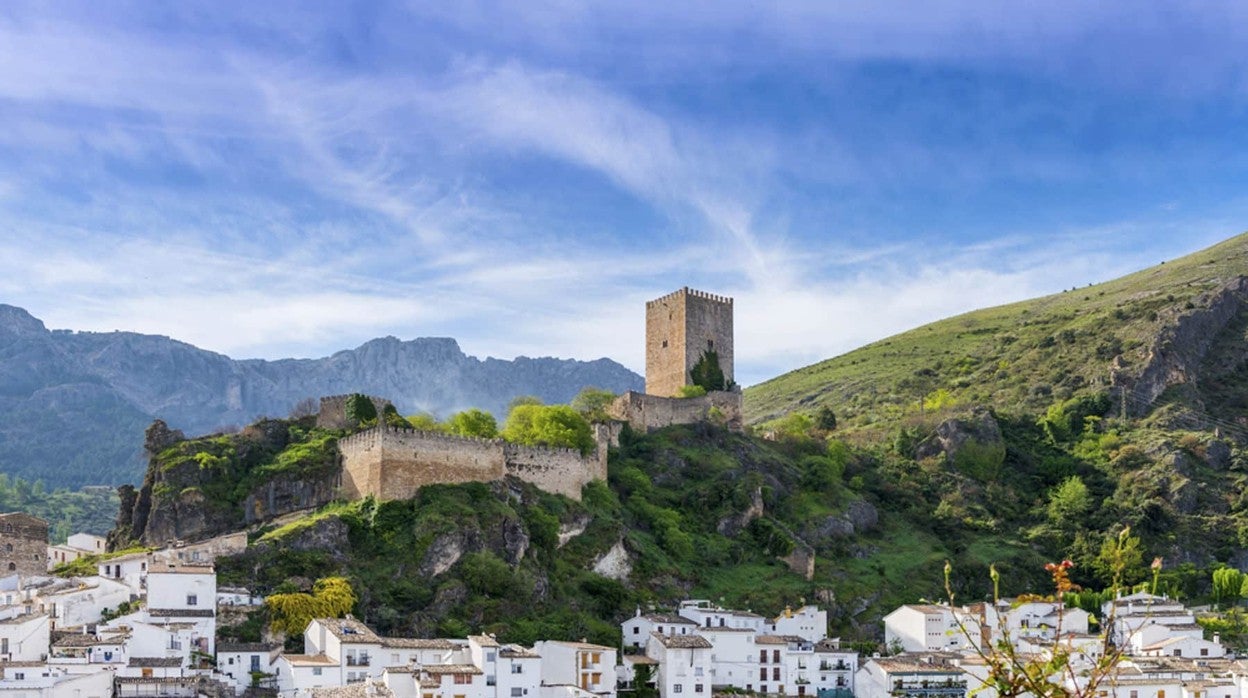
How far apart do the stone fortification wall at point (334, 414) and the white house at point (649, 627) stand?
1683cm

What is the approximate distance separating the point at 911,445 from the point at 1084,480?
36.5 ft

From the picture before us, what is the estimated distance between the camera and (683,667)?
55125mm

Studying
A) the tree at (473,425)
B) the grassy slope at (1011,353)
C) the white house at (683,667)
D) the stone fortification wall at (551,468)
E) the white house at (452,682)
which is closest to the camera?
the white house at (452,682)

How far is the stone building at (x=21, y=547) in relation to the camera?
2339 inches

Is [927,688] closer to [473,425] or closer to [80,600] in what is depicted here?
[473,425]

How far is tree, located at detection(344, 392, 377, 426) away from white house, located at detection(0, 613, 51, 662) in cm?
1957

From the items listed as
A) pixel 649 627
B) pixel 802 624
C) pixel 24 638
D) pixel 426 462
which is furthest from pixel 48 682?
pixel 802 624

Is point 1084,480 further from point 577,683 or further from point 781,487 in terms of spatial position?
point 577,683

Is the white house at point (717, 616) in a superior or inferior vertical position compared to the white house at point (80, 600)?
inferior

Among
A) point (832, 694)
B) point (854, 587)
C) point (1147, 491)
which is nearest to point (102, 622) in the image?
point (832, 694)

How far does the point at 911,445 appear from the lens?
91.2 m

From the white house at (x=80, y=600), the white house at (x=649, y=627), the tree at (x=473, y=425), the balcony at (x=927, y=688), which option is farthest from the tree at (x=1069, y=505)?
the white house at (x=80, y=600)

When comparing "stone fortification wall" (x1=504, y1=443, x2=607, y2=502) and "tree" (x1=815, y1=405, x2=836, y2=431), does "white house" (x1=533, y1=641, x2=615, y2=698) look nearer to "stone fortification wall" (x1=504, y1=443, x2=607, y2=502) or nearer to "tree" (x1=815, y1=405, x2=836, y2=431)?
"stone fortification wall" (x1=504, y1=443, x2=607, y2=502)

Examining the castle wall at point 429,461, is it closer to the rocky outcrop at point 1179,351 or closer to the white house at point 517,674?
the white house at point 517,674
